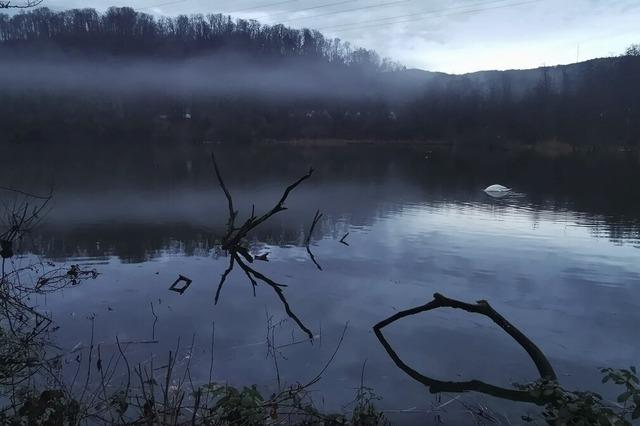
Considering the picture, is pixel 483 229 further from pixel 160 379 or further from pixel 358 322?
pixel 160 379

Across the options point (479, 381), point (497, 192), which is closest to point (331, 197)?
point (497, 192)

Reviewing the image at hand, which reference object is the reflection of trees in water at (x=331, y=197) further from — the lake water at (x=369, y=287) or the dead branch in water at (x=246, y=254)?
the dead branch in water at (x=246, y=254)

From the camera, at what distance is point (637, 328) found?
6.79m

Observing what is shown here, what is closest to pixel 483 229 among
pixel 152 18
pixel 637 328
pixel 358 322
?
pixel 637 328

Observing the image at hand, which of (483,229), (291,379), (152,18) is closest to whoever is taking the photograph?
(291,379)

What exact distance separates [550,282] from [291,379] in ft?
18.9

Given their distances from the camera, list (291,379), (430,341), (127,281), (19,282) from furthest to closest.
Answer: (127,281) → (19,282) → (430,341) → (291,379)

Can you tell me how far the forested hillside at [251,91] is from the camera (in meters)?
77.5

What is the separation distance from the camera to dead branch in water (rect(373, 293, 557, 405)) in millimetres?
3609

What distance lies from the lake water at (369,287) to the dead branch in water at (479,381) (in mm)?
125

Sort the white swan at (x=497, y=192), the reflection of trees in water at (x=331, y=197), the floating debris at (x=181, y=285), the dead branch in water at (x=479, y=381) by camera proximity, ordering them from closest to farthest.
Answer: the dead branch in water at (x=479, y=381) < the floating debris at (x=181, y=285) < the reflection of trees in water at (x=331, y=197) < the white swan at (x=497, y=192)

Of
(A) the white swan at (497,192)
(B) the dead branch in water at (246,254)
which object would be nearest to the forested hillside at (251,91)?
(A) the white swan at (497,192)

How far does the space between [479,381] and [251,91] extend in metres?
96.3

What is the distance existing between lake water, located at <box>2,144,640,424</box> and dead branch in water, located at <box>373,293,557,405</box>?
125 mm
